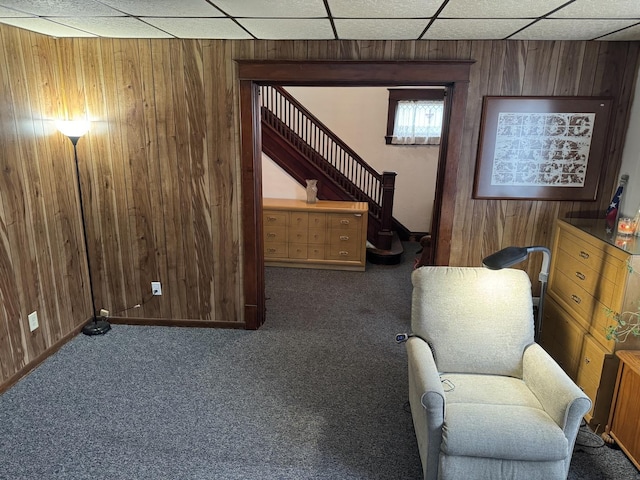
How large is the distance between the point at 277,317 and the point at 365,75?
2.26 meters

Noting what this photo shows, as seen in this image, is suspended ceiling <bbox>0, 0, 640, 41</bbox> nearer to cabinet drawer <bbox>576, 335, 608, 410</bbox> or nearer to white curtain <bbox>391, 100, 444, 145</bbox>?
cabinet drawer <bbox>576, 335, 608, 410</bbox>

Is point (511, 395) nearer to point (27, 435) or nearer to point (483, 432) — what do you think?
point (483, 432)

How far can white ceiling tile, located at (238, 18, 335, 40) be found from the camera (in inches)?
98.7

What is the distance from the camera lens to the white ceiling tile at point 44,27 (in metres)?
2.55

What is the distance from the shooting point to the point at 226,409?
262cm

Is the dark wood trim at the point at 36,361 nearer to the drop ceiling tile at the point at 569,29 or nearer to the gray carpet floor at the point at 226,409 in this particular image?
the gray carpet floor at the point at 226,409

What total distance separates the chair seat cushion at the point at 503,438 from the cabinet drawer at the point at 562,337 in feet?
3.31

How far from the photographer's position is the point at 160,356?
10.6 ft

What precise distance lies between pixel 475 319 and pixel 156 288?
2.66m

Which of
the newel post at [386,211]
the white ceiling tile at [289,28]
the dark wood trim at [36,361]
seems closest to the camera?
the white ceiling tile at [289,28]

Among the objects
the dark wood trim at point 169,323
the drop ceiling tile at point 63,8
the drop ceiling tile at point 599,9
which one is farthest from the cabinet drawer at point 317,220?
the drop ceiling tile at point 599,9

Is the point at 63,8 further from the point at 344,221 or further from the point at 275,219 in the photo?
the point at 344,221

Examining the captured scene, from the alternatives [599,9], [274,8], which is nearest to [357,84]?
[274,8]

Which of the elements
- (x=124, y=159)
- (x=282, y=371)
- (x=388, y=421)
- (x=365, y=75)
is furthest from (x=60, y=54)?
(x=388, y=421)
